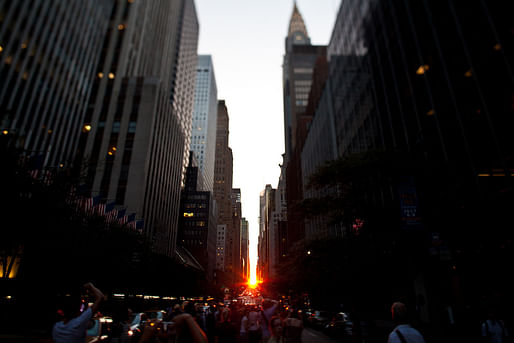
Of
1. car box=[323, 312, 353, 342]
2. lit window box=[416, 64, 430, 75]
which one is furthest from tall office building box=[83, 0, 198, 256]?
lit window box=[416, 64, 430, 75]

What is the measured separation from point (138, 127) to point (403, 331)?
2464 inches

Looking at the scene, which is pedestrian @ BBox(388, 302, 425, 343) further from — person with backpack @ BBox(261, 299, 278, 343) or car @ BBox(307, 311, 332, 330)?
car @ BBox(307, 311, 332, 330)

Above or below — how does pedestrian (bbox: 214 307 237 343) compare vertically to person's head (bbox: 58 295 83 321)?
below

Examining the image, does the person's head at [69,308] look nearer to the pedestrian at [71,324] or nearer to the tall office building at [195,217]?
the pedestrian at [71,324]

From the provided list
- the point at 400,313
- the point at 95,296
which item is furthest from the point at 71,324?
the point at 400,313

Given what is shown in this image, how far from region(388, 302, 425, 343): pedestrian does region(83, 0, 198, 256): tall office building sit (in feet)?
145

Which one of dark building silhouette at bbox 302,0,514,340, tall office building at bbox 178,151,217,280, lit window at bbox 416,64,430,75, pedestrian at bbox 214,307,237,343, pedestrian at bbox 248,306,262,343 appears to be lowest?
pedestrian at bbox 248,306,262,343

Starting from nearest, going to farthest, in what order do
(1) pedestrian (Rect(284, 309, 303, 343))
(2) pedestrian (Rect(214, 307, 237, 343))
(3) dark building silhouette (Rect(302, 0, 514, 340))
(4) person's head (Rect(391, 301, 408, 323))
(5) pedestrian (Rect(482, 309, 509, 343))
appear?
(4) person's head (Rect(391, 301, 408, 323)) → (2) pedestrian (Rect(214, 307, 237, 343)) → (5) pedestrian (Rect(482, 309, 509, 343)) → (1) pedestrian (Rect(284, 309, 303, 343)) → (3) dark building silhouette (Rect(302, 0, 514, 340))

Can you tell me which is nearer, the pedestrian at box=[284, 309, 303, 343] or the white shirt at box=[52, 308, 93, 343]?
the white shirt at box=[52, 308, 93, 343]

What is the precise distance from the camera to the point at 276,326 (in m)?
11.2

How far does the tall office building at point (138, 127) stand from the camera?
187 ft

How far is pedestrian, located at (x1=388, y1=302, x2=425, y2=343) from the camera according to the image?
4898 mm

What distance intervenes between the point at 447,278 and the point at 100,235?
99.4ft

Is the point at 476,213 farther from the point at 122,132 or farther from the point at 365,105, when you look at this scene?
the point at 122,132
